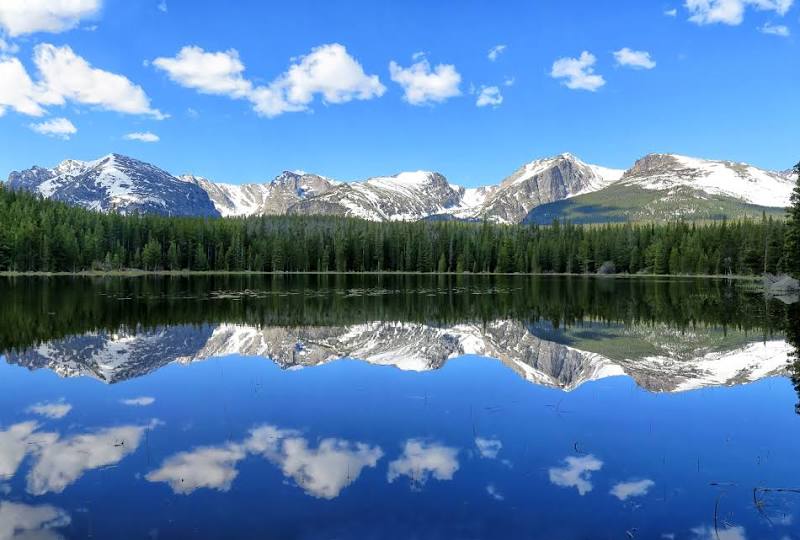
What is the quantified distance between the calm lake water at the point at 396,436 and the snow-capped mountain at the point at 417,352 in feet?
0.75

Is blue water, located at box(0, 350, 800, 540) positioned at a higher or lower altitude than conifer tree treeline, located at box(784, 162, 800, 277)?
lower

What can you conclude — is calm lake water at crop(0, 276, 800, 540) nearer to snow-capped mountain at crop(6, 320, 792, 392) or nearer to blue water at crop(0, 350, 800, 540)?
blue water at crop(0, 350, 800, 540)

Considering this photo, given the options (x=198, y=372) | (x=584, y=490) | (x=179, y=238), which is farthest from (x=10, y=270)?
(x=584, y=490)

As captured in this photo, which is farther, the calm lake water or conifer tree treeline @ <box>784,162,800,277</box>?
conifer tree treeline @ <box>784,162,800,277</box>

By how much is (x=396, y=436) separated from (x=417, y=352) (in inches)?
656

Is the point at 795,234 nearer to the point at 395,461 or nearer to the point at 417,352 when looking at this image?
the point at 417,352

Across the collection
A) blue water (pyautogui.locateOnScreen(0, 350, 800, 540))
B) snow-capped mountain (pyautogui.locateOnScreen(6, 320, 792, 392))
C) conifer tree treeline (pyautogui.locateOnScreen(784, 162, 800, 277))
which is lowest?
snow-capped mountain (pyautogui.locateOnScreen(6, 320, 792, 392))

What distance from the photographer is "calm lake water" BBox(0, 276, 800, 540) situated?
1232 cm

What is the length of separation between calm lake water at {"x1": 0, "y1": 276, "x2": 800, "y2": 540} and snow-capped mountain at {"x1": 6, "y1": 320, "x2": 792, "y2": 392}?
23 centimetres

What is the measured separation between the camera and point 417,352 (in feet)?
113

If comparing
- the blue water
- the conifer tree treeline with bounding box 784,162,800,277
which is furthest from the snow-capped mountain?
the conifer tree treeline with bounding box 784,162,800,277

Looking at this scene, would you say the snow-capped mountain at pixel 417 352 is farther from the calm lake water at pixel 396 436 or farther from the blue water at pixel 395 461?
the blue water at pixel 395 461

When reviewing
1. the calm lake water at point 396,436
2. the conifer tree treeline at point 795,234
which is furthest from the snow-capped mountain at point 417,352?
the conifer tree treeline at point 795,234

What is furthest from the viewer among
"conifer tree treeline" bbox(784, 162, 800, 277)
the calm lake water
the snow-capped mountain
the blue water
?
"conifer tree treeline" bbox(784, 162, 800, 277)
